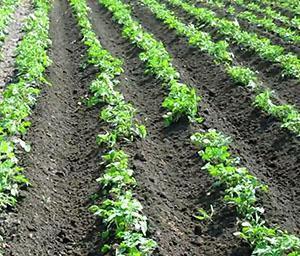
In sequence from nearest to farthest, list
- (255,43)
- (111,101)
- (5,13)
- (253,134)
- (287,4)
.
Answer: (253,134) < (111,101) < (255,43) < (5,13) < (287,4)

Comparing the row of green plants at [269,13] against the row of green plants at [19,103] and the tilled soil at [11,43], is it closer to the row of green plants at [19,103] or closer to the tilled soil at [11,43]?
the row of green plants at [19,103]

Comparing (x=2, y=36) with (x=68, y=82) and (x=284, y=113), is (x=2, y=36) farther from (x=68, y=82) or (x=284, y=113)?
(x=284, y=113)

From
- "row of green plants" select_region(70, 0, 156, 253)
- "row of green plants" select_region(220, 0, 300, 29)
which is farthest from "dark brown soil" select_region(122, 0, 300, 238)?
"row of green plants" select_region(220, 0, 300, 29)

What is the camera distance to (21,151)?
7.43m

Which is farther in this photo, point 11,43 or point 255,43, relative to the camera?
point 11,43

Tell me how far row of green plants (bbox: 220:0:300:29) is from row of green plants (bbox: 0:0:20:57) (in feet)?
28.4

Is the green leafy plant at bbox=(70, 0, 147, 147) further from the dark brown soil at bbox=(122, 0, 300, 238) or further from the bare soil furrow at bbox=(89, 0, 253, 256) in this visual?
the dark brown soil at bbox=(122, 0, 300, 238)

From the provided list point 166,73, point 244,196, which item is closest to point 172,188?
point 244,196

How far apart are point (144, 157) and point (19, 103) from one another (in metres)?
2.31

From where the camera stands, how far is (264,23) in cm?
1730

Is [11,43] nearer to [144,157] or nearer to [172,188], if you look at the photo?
[144,157]

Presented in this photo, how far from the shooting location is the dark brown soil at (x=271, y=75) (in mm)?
10688

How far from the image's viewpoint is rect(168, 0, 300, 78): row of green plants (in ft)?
38.9

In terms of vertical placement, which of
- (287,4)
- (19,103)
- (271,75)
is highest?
(19,103)
